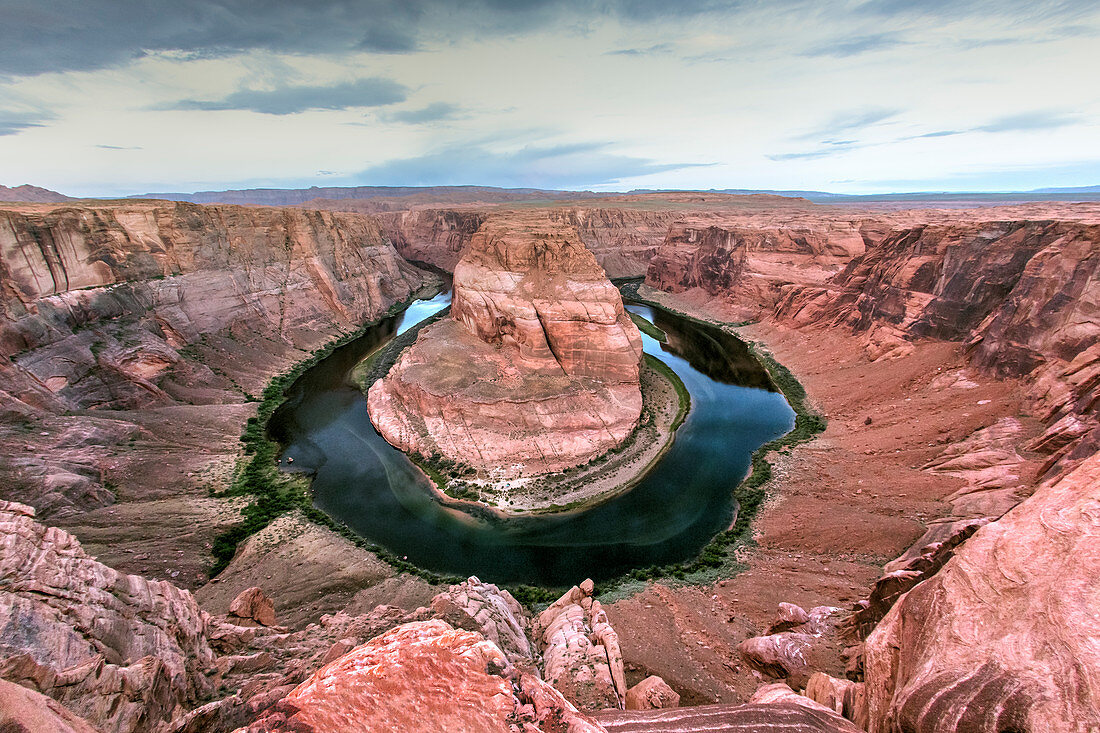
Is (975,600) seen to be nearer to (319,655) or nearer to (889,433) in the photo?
(319,655)

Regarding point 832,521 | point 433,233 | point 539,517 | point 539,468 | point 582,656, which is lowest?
point 539,517

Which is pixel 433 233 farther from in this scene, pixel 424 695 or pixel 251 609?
pixel 424 695

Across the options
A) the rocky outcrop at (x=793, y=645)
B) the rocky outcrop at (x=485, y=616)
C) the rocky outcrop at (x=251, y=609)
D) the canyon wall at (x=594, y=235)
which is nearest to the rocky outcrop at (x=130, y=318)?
the rocky outcrop at (x=251, y=609)

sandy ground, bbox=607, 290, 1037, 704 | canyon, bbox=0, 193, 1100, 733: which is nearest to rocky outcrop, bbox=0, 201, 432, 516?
canyon, bbox=0, 193, 1100, 733

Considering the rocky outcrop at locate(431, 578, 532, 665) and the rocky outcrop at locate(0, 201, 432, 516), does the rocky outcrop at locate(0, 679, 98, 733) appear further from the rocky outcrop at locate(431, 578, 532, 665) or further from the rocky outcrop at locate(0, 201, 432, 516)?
the rocky outcrop at locate(0, 201, 432, 516)

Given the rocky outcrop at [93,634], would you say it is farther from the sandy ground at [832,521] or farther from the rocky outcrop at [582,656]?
the sandy ground at [832,521]

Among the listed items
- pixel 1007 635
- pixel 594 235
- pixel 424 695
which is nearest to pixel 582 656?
pixel 424 695
